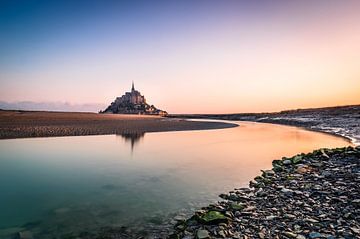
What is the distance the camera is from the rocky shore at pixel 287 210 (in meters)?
6.83

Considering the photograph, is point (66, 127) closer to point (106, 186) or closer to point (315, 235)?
point (106, 186)

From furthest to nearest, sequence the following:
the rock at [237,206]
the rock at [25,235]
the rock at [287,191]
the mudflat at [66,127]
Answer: the mudflat at [66,127] < the rock at [287,191] < the rock at [237,206] < the rock at [25,235]

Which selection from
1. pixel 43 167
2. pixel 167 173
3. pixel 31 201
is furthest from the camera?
pixel 43 167

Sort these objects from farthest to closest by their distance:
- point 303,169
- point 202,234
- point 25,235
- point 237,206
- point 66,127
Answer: point 66,127
point 303,169
point 237,206
point 25,235
point 202,234

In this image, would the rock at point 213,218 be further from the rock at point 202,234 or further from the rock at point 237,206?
Answer: the rock at point 237,206

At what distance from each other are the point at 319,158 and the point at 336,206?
1002cm

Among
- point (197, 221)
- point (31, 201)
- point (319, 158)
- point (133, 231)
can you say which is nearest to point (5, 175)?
point (31, 201)

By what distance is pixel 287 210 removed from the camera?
8.26 meters

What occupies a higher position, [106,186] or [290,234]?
[290,234]

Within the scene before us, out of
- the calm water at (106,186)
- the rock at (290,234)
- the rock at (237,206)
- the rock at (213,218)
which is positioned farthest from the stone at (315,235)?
the calm water at (106,186)

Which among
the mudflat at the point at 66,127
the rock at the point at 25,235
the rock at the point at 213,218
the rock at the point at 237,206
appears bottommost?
the rock at the point at 25,235

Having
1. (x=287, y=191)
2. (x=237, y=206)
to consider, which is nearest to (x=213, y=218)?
(x=237, y=206)

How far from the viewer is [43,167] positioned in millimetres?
16594

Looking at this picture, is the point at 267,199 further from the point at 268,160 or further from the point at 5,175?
the point at 5,175
